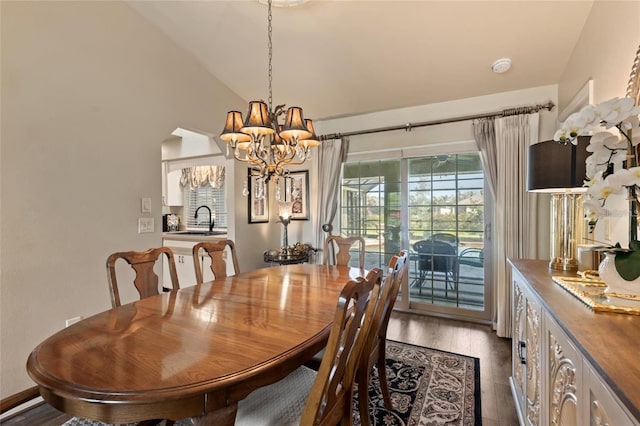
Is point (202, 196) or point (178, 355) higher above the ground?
point (202, 196)

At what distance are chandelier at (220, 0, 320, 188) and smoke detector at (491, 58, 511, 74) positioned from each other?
74.9 inches

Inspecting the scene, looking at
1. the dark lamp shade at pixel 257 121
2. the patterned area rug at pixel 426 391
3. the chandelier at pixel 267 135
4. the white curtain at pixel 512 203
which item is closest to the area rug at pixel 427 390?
the patterned area rug at pixel 426 391

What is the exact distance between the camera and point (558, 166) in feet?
5.13

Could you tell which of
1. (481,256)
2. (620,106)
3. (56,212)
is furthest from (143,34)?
(481,256)

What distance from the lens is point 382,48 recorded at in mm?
2822

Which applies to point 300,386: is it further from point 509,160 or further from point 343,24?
point 509,160

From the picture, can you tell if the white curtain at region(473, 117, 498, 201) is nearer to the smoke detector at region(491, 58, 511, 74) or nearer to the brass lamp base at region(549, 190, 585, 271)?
the smoke detector at region(491, 58, 511, 74)

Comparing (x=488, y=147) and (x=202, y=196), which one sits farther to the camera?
(x=202, y=196)

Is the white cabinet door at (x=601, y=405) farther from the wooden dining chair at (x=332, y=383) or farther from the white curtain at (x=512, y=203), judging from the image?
the white curtain at (x=512, y=203)

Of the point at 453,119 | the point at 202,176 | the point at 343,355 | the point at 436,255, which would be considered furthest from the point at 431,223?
the point at 202,176

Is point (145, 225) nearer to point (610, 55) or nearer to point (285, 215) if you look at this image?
point (285, 215)

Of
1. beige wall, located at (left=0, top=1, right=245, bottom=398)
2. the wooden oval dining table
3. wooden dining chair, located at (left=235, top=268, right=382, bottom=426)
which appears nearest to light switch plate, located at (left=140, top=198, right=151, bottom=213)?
beige wall, located at (left=0, top=1, right=245, bottom=398)

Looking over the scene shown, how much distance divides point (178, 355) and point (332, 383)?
56 centimetres

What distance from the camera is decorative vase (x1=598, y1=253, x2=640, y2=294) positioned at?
3.71 ft
